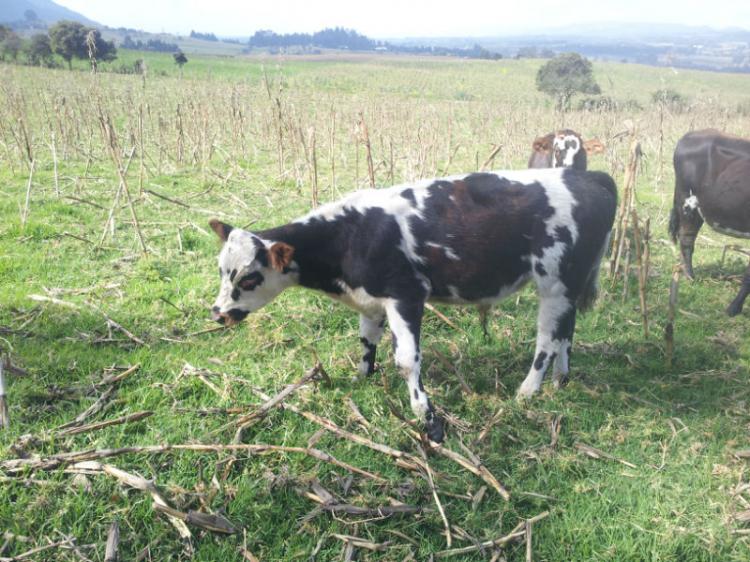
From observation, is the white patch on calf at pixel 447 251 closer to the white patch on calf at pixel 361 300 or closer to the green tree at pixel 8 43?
the white patch on calf at pixel 361 300

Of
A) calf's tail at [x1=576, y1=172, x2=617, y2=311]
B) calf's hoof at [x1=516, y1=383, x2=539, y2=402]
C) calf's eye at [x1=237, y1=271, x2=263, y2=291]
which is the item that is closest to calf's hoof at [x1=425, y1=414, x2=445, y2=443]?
calf's hoof at [x1=516, y1=383, x2=539, y2=402]

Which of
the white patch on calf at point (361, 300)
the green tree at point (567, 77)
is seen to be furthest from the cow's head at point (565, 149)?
the green tree at point (567, 77)

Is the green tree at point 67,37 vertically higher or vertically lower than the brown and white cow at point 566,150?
higher

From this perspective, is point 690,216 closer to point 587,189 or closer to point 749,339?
point 749,339

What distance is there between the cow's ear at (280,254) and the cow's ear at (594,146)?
634 cm

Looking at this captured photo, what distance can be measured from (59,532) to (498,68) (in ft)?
276

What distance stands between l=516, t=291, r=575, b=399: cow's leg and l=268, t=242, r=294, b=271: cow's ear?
2.32 meters

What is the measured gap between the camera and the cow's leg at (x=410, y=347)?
4.68 m

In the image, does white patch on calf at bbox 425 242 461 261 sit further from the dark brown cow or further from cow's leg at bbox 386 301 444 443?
the dark brown cow

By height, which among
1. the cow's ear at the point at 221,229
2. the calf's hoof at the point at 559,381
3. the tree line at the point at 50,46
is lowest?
the calf's hoof at the point at 559,381

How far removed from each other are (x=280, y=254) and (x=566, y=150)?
6662 millimetres

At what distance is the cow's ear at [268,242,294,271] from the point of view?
4.44m

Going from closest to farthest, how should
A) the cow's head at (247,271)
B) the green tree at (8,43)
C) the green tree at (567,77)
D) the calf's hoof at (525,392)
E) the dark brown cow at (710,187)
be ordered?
the cow's head at (247,271) < the calf's hoof at (525,392) < the dark brown cow at (710,187) < the green tree at (8,43) < the green tree at (567,77)

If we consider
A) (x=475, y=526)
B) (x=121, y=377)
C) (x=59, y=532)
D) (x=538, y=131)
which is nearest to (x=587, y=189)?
(x=475, y=526)
